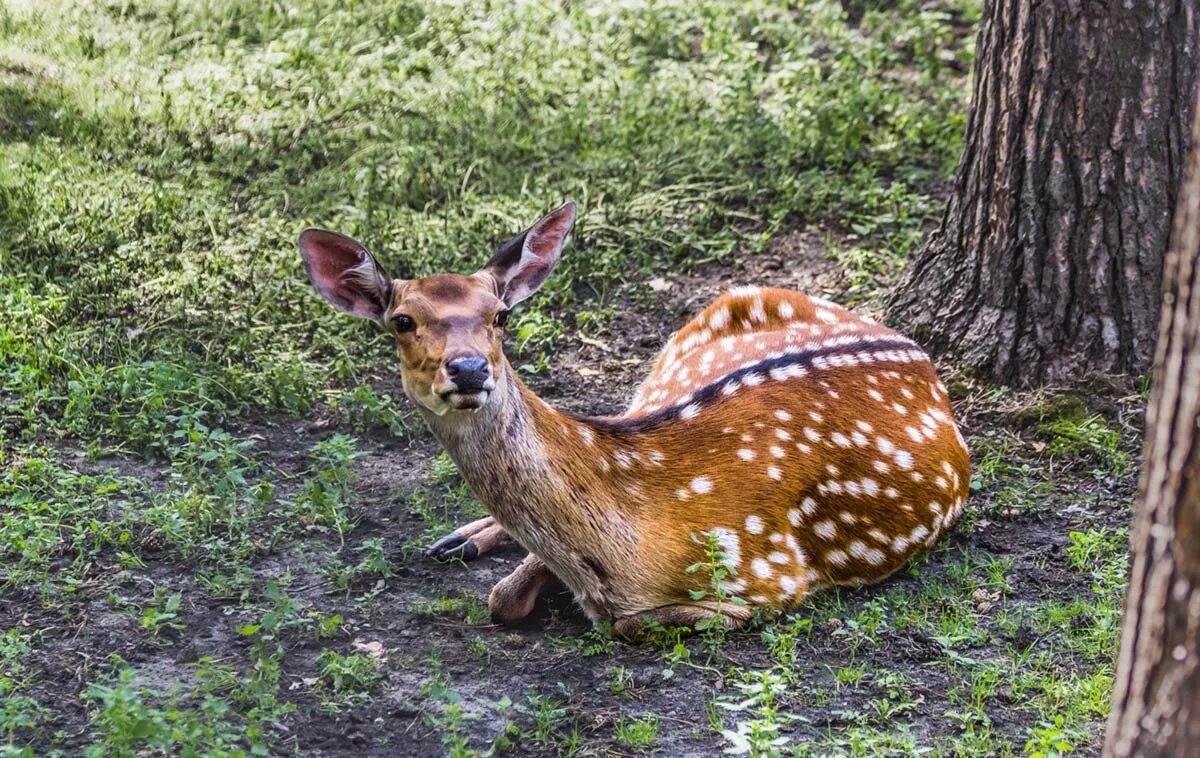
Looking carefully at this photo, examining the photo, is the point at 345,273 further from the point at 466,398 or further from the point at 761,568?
the point at 761,568

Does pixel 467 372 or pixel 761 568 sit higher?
pixel 467 372

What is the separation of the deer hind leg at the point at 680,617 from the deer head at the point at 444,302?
0.89m

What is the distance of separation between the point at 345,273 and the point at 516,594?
4.02ft

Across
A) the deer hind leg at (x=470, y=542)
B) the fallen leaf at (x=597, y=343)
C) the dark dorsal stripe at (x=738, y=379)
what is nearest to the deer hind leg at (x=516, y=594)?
the deer hind leg at (x=470, y=542)

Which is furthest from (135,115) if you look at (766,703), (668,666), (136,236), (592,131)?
(766,703)

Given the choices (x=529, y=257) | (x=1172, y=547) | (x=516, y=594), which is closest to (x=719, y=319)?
(x=529, y=257)

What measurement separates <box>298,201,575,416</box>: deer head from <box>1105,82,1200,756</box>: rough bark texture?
7.25ft

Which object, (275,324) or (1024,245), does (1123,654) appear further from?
(275,324)

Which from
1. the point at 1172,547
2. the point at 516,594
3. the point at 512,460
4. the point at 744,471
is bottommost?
the point at 516,594

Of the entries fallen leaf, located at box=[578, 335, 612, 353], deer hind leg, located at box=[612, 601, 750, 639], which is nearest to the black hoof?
deer hind leg, located at box=[612, 601, 750, 639]

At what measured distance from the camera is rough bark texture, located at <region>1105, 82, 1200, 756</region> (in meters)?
2.56

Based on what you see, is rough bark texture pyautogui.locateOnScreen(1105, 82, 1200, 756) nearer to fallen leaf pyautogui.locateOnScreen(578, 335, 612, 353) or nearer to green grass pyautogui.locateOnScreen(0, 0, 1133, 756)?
green grass pyautogui.locateOnScreen(0, 0, 1133, 756)

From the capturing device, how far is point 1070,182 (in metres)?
5.82

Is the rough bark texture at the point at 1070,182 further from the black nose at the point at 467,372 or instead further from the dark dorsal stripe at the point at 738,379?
the black nose at the point at 467,372
